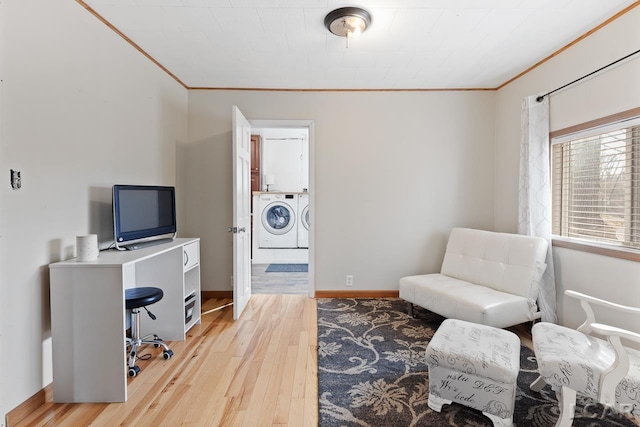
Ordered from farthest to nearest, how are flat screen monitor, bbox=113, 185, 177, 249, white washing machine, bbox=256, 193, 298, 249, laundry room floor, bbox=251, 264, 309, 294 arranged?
white washing machine, bbox=256, 193, 298, 249, laundry room floor, bbox=251, 264, 309, 294, flat screen monitor, bbox=113, 185, 177, 249

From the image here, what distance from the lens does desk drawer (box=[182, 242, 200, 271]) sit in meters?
2.59

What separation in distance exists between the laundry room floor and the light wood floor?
108 centimetres

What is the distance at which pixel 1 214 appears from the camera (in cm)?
150

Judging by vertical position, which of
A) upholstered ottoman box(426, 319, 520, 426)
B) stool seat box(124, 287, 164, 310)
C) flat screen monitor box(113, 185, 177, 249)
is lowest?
upholstered ottoman box(426, 319, 520, 426)

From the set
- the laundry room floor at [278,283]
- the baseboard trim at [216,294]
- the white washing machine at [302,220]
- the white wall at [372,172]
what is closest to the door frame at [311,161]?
the white wall at [372,172]

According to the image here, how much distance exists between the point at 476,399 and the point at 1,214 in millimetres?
2539

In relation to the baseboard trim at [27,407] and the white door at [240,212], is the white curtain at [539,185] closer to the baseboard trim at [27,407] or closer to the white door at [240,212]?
the white door at [240,212]

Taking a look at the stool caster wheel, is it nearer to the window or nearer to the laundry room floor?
the laundry room floor

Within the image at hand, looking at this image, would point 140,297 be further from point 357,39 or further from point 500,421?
point 357,39

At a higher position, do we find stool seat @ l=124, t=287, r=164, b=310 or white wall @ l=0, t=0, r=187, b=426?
white wall @ l=0, t=0, r=187, b=426

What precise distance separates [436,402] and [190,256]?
2.15 metres

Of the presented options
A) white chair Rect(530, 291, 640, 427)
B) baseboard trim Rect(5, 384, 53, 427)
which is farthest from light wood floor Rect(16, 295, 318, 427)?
white chair Rect(530, 291, 640, 427)

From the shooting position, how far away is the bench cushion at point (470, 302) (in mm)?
2326

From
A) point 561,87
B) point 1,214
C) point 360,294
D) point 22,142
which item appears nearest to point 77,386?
point 1,214
